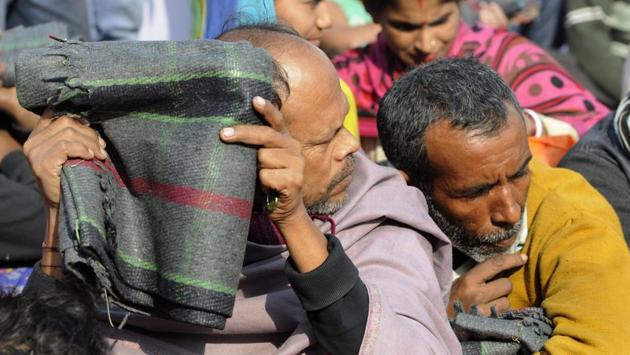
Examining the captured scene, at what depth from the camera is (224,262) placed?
231cm

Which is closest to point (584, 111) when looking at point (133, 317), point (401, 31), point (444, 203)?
point (401, 31)

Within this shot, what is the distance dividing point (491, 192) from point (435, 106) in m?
0.32

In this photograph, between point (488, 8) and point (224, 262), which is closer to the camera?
point (224, 262)

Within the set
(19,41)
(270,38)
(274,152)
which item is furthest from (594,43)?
(274,152)

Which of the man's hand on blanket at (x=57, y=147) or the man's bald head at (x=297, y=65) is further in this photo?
the man's bald head at (x=297, y=65)

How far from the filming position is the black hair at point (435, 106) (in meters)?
3.36

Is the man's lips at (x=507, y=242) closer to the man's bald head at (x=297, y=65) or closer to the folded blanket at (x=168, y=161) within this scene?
the man's bald head at (x=297, y=65)

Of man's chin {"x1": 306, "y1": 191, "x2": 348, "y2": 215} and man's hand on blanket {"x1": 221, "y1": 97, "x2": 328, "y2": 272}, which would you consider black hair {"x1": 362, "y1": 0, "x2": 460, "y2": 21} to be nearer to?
man's chin {"x1": 306, "y1": 191, "x2": 348, "y2": 215}

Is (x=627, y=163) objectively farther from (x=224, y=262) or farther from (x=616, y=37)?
(x=616, y=37)

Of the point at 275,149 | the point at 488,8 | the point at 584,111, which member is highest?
the point at 275,149

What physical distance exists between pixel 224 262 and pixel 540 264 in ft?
4.30

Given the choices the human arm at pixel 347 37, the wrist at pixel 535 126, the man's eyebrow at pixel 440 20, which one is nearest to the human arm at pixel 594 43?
the human arm at pixel 347 37

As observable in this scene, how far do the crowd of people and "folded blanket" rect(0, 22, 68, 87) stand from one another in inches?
1.2

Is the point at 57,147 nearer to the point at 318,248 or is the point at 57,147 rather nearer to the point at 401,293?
the point at 318,248
